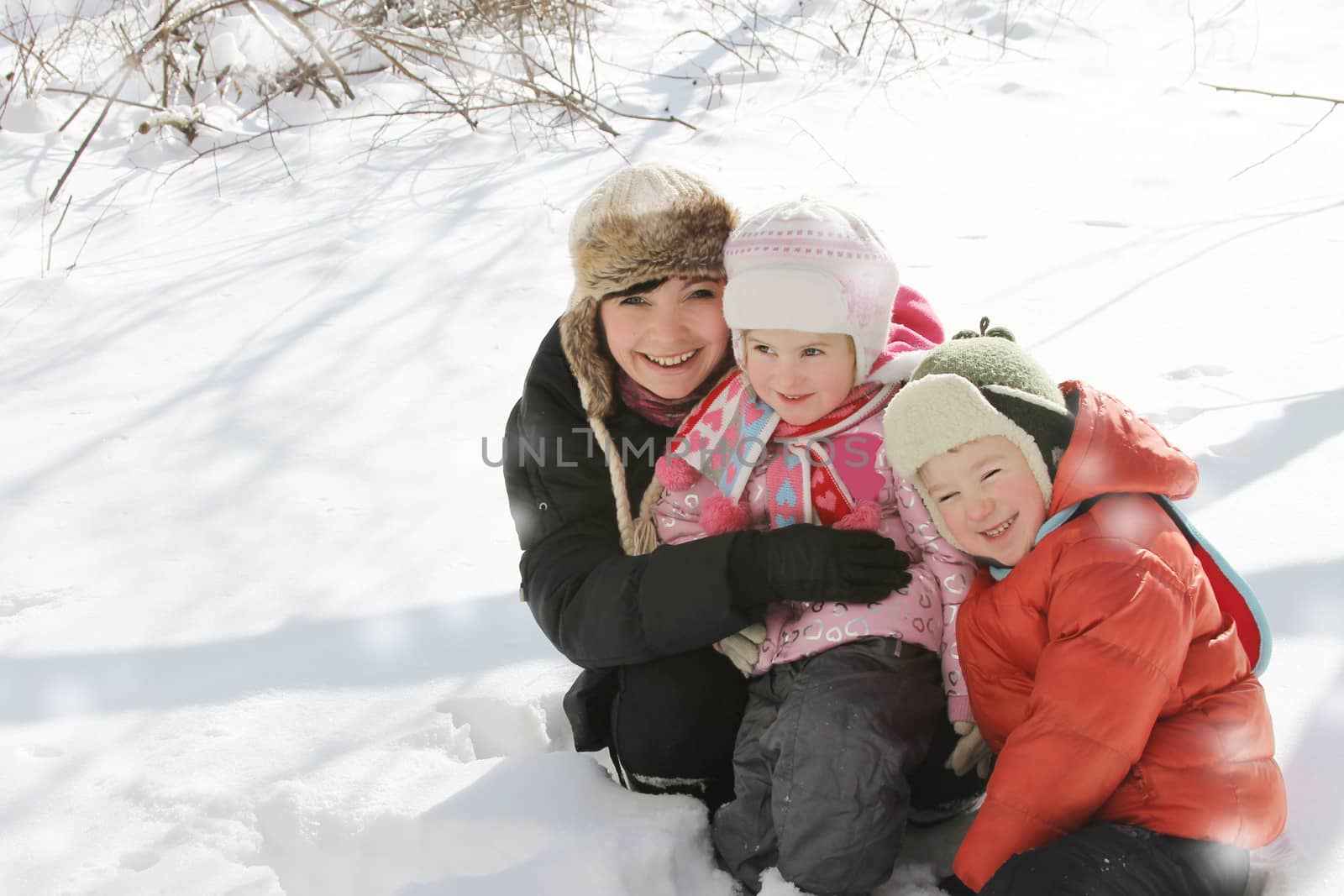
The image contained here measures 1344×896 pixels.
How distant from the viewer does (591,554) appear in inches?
76.8

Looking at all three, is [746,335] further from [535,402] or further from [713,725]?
[713,725]

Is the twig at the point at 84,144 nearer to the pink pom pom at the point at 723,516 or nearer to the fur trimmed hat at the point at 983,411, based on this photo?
the pink pom pom at the point at 723,516

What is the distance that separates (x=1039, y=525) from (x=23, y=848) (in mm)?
1692

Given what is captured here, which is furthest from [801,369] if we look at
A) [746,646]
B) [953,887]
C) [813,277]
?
[953,887]

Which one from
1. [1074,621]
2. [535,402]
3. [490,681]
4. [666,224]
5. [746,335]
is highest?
[666,224]

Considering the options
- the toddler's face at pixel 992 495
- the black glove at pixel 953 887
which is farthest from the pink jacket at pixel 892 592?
the black glove at pixel 953 887

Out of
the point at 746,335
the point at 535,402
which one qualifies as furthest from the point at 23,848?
the point at 746,335

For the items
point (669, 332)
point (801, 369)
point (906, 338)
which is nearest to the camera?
point (801, 369)

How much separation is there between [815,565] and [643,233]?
63 centimetres

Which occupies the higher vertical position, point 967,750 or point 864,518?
point 864,518

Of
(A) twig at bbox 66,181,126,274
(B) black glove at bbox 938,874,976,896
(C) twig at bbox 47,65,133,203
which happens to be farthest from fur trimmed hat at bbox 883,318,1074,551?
(A) twig at bbox 66,181,126,274

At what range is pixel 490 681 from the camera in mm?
2242

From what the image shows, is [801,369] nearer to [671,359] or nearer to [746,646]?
[671,359]

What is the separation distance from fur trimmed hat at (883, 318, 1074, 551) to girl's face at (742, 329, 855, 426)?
173 mm
